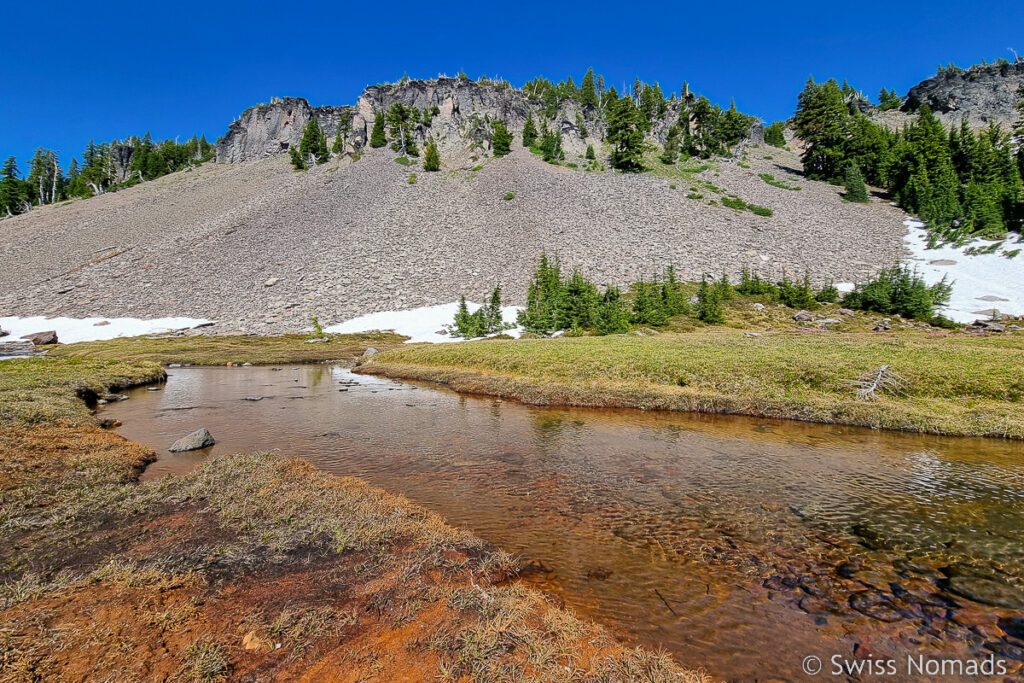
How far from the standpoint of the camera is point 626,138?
331ft

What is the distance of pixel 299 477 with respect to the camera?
10.5 m

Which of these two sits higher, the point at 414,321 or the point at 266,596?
the point at 414,321

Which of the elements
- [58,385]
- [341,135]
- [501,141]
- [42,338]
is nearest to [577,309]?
[58,385]

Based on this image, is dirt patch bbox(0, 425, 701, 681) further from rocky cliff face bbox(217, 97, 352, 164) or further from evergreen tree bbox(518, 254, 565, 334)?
rocky cliff face bbox(217, 97, 352, 164)

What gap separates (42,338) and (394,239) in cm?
4477

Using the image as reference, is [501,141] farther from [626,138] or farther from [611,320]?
[611,320]

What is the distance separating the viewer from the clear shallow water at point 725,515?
575 centimetres

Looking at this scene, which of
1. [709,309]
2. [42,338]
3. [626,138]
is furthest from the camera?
[626,138]

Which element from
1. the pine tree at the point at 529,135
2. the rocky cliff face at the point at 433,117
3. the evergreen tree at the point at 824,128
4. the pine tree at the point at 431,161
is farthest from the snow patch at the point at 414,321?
the evergreen tree at the point at 824,128

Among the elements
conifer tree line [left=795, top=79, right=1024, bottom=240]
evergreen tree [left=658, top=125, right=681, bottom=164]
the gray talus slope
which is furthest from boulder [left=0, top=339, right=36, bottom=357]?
evergreen tree [left=658, top=125, right=681, bottom=164]

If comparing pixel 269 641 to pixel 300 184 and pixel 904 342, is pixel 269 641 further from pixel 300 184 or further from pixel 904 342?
pixel 300 184

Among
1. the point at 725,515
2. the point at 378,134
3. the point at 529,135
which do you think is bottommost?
the point at 725,515

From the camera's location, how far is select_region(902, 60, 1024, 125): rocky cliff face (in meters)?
121

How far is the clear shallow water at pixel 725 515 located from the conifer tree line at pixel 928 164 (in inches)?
2822
